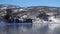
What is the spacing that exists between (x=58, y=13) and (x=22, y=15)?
57.6ft

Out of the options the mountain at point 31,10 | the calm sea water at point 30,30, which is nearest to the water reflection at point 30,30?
the calm sea water at point 30,30

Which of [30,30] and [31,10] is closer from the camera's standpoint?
[30,30]

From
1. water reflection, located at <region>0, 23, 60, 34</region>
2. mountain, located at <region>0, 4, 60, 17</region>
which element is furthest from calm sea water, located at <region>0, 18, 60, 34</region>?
mountain, located at <region>0, 4, 60, 17</region>

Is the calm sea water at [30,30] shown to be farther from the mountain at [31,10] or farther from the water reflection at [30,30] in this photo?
the mountain at [31,10]

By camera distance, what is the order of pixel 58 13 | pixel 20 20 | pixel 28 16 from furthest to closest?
pixel 58 13
pixel 28 16
pixel 20 20

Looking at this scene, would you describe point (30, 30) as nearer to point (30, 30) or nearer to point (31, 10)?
point (30, 30)

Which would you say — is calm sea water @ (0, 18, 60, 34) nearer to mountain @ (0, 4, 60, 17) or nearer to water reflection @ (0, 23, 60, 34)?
water reflection @ (0, 23, 60, 34)

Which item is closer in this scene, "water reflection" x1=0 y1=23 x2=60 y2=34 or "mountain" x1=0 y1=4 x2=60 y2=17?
"water reflection" x1=0 y1=23 x2=60 y2=34

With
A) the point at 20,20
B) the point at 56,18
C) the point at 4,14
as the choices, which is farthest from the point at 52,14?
the point at 4,14

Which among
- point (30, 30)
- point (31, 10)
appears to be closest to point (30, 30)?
point (30, 30)

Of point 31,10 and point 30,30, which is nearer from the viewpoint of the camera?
point 30,30

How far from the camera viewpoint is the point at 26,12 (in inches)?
3354

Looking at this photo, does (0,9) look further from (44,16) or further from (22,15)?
(44,16)

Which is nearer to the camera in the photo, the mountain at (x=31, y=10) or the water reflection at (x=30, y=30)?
→ the water reflection at (x=30, y=30)
